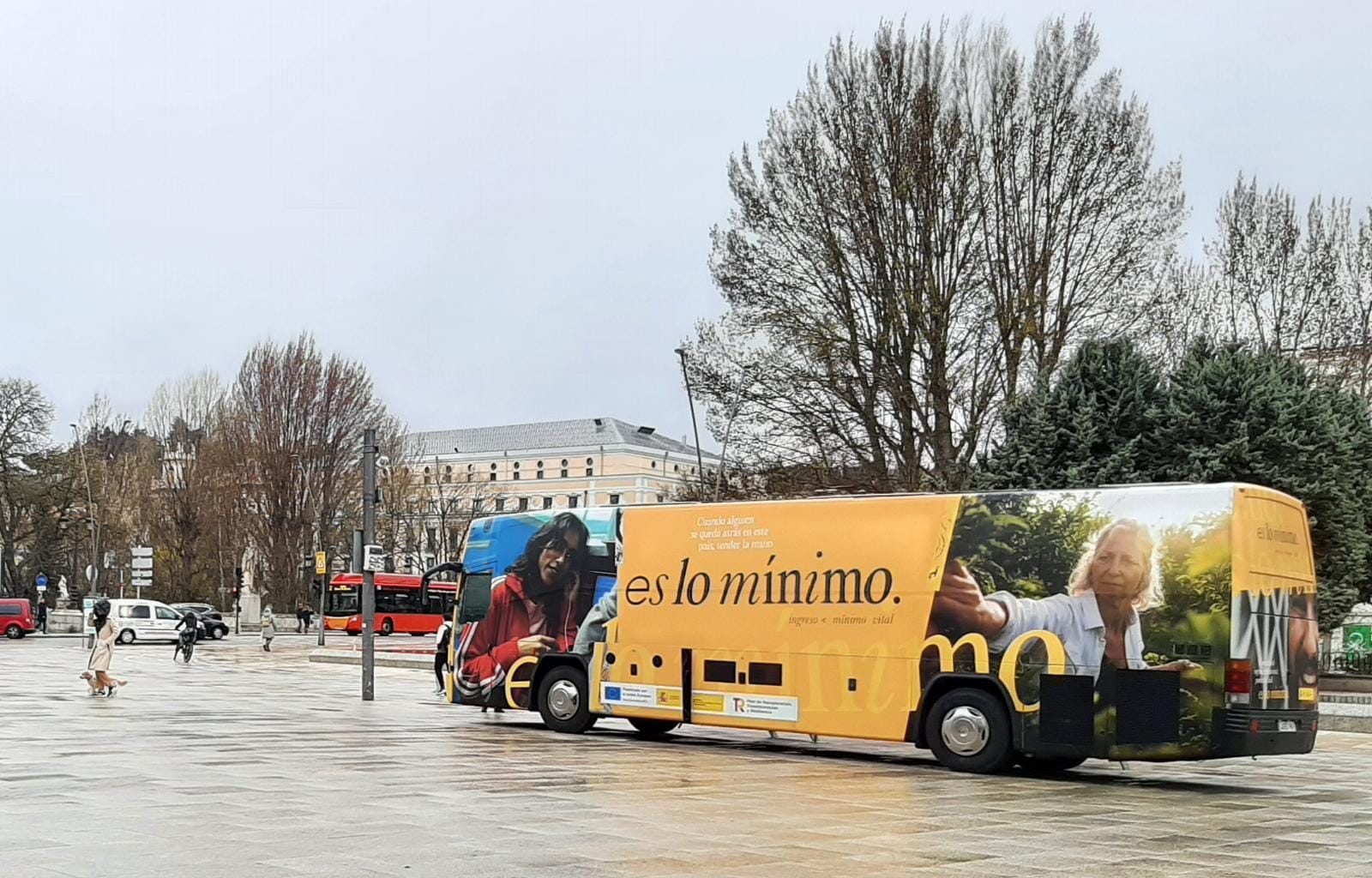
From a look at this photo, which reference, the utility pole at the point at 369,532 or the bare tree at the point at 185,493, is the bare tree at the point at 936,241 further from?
the bare tree at the point at 185,493

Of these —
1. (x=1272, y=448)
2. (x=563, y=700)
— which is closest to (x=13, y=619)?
(x=563, y=700)

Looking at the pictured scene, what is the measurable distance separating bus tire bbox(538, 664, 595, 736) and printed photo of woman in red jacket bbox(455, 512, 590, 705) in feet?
1.22

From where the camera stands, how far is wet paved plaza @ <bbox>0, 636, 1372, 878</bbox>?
966 cm

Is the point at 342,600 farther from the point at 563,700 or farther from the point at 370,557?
the point at 563,700

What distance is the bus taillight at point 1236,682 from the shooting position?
15.0 m

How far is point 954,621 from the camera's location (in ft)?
55.3

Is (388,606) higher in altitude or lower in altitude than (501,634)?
lower

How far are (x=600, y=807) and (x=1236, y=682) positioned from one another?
6751 mm

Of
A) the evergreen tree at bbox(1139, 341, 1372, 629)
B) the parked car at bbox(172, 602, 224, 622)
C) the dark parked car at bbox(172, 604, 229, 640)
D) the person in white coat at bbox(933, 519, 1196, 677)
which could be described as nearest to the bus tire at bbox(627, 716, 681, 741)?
the person in white coat at bbox(933, 519, 1196, 677)

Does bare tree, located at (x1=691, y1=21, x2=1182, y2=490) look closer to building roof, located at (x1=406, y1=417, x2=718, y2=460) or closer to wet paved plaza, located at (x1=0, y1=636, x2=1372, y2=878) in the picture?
wet paved plaza, located at (x1=0, y1=636, x2=1372, y2=878)

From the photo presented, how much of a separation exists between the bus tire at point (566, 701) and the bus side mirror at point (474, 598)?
1.44m

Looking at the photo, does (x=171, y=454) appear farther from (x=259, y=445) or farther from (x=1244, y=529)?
(x=1244, y=529)

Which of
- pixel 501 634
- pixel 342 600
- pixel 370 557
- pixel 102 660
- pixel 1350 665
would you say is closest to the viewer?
pixel 501 634

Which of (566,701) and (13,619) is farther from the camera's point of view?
(13,619)
